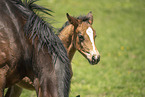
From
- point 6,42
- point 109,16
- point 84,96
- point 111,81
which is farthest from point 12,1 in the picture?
point 109,16

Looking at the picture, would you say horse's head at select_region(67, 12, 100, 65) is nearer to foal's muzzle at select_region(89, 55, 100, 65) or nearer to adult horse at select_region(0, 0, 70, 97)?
foal's muzzle at select_region(89, 55, 100, 65)

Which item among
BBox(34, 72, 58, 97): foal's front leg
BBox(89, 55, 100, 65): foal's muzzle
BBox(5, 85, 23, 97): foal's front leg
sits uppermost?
BBox(89, 55, 100, 65): foal's muzzle

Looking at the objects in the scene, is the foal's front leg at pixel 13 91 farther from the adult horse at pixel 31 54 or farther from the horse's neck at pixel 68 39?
the horse's neck at pixel 68 39

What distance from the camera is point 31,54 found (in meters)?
2.65

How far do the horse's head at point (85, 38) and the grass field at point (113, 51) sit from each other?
0.52 m

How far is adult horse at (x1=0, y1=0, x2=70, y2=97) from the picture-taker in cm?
252

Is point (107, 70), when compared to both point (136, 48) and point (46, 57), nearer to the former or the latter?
point (136, 48)

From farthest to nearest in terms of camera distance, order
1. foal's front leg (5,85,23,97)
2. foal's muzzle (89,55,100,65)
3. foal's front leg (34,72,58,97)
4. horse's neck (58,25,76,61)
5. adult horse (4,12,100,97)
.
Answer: horse's neck (58,25,76,61), adult horse (4,12,100,97), foal's muzzle (89,55,100,65), foal's front leg (5,85,23,97), foal's front leg (34,72,58,97)

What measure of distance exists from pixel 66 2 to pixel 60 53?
12.7 meters

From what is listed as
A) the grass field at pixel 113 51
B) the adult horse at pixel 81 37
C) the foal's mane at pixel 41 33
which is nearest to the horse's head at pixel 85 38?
the adult horse at pixel 81 37

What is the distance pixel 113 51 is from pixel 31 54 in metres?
6.85

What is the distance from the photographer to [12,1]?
2.83 meters

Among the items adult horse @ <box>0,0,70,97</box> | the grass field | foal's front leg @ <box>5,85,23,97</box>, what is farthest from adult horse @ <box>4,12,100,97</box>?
adult horse @ <box>0,0,70,97</box>

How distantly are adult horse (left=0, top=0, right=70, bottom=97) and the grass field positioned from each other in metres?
0.48
